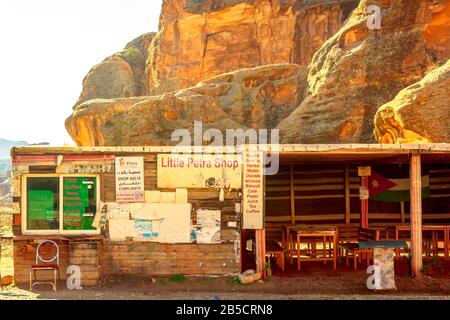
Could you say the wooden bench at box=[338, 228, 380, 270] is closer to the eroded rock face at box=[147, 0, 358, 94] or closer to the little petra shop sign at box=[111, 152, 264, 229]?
the little petra shop sign at box=[111, 152, 264, 229]

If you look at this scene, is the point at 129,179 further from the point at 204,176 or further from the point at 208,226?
the point at 208,226

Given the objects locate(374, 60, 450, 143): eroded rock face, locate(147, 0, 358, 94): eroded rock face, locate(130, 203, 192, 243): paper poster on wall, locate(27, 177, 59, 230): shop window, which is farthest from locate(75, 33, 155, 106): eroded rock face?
locate(130, 203, 192, 243): paper poster on wall

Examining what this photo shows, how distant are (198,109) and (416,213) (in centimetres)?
1865

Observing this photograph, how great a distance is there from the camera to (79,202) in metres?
10.3

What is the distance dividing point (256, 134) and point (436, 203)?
1507cm

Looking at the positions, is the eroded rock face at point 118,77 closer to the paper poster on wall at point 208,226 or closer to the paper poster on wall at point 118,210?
the paper poster on wall at point 118,210

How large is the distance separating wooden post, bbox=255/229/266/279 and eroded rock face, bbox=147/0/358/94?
33429mm

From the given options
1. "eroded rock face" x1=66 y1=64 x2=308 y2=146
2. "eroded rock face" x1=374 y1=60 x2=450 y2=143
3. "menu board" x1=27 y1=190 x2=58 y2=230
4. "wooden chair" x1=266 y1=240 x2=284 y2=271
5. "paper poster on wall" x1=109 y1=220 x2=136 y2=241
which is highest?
"eroded rock face" x1=66 y1=64 x2=308 y2=146

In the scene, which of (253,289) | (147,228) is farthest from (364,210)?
(147,228)

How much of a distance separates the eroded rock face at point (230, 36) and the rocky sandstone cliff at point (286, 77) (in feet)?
0.29

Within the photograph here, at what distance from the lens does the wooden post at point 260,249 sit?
10336 millimetres

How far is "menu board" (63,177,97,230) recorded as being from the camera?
33.7 feet
